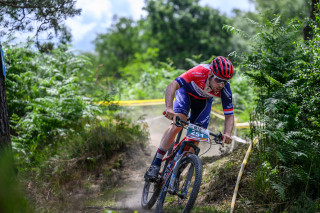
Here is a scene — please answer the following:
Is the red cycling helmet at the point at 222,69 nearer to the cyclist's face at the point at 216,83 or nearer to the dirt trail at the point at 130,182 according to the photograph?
the cyclist's face at the point at 216,83

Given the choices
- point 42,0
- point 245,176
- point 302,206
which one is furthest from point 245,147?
point 42,0

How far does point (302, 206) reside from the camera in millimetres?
4707

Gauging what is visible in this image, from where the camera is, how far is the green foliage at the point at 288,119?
487 cm

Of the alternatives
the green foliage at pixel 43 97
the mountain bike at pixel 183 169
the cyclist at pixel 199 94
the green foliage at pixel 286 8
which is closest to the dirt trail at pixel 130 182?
the mountain bike at pixel 183 169

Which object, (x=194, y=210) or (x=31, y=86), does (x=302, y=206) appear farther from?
(x=31, y=86)

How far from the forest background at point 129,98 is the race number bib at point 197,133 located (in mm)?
1217

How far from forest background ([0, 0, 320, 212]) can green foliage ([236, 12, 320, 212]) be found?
0.6 inches

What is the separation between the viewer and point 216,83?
15.3ft

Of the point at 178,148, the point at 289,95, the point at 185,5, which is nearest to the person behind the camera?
the point at 178,148

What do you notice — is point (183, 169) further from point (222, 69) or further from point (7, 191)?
point (7, 191)

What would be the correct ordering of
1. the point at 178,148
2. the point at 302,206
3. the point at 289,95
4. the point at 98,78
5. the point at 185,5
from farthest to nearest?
the point at 185,5
the point at 98,78
the point at 289,95
the point at 178,148
the point at 302,206

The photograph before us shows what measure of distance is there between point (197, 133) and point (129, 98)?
11294 mm

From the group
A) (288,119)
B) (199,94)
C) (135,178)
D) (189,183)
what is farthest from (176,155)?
(135,178)

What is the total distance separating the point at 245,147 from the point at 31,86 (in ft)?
21.7
